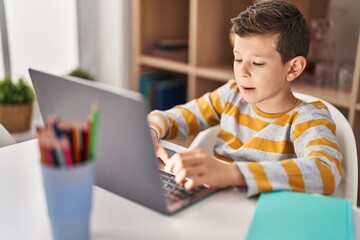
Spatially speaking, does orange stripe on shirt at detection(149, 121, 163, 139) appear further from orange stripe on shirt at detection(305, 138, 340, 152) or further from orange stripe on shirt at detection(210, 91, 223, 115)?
orange stripe on shirt at detection(305, 138, 340, 152)

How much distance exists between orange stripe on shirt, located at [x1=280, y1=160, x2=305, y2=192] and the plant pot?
184cm

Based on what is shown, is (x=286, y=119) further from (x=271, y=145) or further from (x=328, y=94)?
(x=328, y=94)

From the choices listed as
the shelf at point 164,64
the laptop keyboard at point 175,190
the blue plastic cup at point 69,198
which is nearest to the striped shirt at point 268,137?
the laptop keyboard at point 175,190

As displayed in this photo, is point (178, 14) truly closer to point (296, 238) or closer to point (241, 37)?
point (241, 37)

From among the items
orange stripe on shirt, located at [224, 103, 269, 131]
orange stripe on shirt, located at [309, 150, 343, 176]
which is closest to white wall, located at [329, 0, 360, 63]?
orange stripe on shirt, located at [224, 103, 269, 131]

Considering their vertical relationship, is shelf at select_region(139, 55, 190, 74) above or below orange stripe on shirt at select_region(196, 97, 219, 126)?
below

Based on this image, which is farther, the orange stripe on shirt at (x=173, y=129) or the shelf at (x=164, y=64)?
the shelf at (x=164, y=64)

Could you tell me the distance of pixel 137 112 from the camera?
751 millimetres

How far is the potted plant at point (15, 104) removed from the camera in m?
2.44

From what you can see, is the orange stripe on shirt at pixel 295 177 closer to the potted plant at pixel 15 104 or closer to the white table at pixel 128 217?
the white table at pixel 128 217

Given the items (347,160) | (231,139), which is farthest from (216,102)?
(347,160)

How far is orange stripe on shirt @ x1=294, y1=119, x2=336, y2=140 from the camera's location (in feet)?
3.77

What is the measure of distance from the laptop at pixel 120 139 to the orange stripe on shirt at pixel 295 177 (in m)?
0.15

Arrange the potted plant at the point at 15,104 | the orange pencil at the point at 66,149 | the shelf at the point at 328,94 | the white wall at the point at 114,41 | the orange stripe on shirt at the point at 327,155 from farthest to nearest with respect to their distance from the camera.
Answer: the white wall at the point at 114,41, the potted plant at the point at 15,104, the shelf at the point at 328,94, the orange stripe on shirt at the point at 327,155, the orange pencil at the point at 66,149
